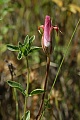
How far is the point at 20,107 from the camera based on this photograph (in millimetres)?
1774

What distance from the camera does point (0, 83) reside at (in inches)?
66.2

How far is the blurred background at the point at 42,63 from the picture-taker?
5.68 feet

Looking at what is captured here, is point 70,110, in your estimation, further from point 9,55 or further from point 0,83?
point 9,55

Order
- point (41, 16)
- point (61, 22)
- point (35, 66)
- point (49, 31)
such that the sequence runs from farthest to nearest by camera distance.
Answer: point (41, 16) < point (61, 22) < point (35, 66) < point (49, 31)

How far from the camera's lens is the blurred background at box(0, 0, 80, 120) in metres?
1.73

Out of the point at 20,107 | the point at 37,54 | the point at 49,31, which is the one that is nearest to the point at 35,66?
the point at 37,54

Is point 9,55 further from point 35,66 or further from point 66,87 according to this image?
point 66,87

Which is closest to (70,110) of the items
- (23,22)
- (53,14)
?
(53,14)

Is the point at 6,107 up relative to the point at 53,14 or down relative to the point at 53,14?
down

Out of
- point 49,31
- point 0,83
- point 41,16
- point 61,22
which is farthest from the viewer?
point 41,16

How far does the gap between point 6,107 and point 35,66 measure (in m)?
0.47

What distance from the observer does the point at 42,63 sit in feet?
7.14

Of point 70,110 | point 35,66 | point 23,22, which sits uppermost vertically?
point 23,22

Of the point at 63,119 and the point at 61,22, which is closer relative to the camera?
the point at 63,119
